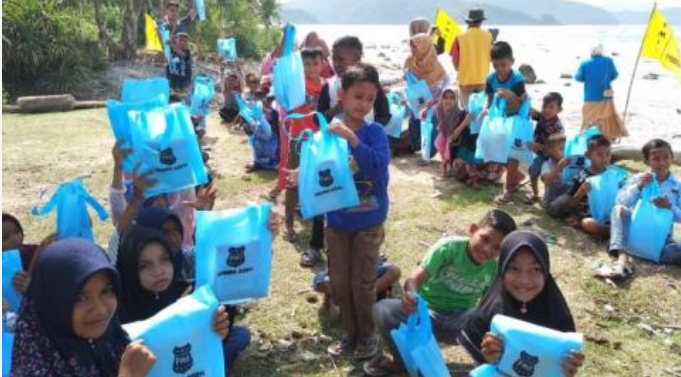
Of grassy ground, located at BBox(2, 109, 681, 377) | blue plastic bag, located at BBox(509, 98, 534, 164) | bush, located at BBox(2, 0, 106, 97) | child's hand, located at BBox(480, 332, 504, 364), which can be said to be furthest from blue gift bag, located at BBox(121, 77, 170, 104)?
bush, located at BBox(2, 0, 106, 97)

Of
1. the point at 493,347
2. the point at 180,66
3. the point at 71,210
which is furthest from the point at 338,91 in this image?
the point at 180,66

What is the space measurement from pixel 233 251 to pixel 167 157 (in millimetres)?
864

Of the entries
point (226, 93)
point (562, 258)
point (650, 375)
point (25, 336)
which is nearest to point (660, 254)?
point (562, 258)

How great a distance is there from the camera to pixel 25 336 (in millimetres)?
2090

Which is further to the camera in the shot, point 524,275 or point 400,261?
point 400,261

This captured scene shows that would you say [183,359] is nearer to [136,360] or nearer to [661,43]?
[136,360]

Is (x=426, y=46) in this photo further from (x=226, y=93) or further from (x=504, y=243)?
(x=504, y=243)

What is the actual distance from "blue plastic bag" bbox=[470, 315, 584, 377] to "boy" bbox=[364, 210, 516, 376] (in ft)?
2.72

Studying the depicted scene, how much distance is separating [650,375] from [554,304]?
132 centimetres

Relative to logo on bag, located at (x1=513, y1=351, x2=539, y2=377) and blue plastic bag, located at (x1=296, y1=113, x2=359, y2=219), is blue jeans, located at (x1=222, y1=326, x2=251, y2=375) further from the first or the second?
logo on bag, located at (x1=513, y1=351, x2=539, y2=377)

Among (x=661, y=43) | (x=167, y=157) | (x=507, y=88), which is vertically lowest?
(x=167, y=157)

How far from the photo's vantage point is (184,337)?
2350 millimetres

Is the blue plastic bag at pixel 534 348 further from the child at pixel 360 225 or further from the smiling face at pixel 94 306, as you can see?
the smiling face at pixel 94 306

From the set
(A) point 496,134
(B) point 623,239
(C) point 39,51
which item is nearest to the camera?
(B) point 623,239
